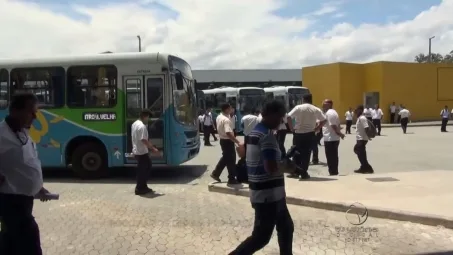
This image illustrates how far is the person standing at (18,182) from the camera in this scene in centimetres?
364

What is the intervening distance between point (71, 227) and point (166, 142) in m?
3.98

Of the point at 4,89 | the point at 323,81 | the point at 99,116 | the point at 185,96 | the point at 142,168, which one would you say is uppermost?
the point at 323,81

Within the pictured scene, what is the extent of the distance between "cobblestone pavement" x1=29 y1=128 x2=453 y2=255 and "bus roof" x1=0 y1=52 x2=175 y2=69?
3.21 metres

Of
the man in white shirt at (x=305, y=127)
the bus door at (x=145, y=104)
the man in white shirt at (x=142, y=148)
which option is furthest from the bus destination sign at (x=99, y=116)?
the man in white shirt at (x=305, y=127)

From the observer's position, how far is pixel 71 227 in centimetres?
663

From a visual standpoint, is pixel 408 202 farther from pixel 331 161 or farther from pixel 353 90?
pixel 353 90

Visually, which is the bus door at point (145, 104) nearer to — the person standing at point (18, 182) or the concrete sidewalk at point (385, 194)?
the concrete sidewalk at point (385, 194)

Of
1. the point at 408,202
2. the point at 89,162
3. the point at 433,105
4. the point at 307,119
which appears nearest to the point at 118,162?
the point at 89,162

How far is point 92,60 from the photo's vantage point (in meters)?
10.7

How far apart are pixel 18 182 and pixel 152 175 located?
25.8ft

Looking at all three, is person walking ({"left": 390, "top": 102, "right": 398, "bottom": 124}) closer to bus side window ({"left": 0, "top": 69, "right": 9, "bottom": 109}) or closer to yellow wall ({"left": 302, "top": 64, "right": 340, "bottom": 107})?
yellow wall ({"left": 302, "top": 64, "right": 340, "bottom": 107})

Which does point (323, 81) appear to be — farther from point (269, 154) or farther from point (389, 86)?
point (269, 154)

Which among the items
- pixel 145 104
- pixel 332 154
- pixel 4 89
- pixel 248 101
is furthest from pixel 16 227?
pixel 248 101
